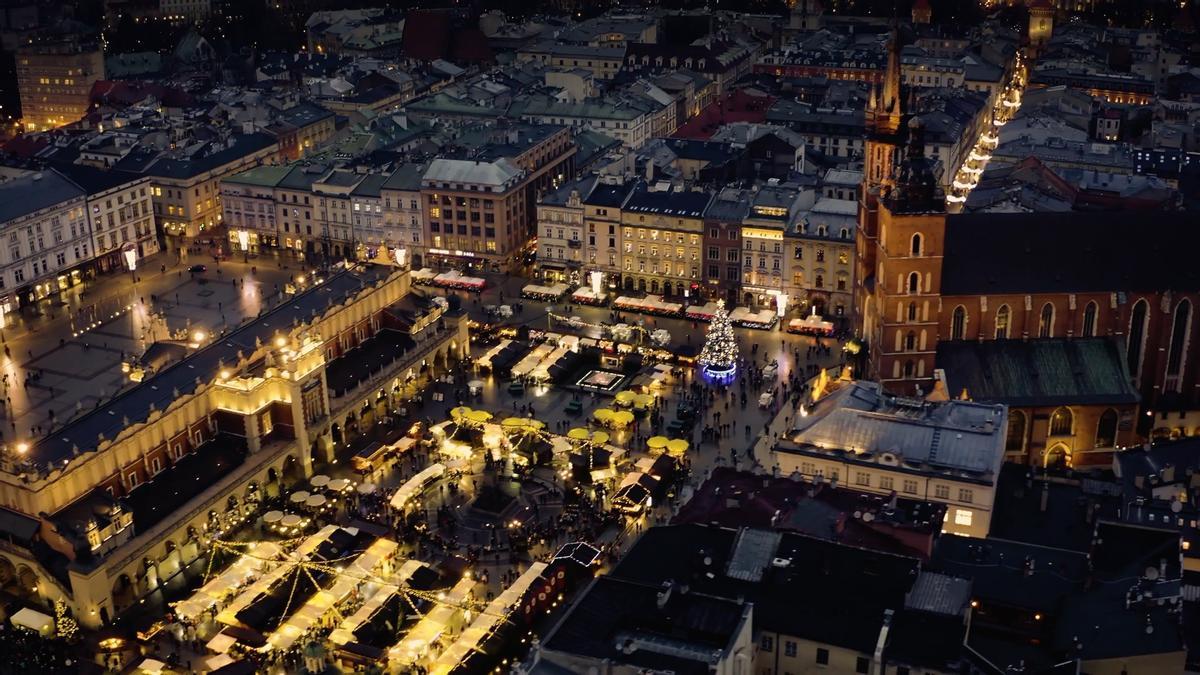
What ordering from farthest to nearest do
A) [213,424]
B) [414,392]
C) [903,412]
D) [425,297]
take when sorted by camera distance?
[425,297]
[414,392]
[213,424]
[903,412]

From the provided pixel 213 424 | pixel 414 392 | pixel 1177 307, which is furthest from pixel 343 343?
pixel 1177 307

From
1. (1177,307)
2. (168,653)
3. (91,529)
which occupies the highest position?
(1177,307)

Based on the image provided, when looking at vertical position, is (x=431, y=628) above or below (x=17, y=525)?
below

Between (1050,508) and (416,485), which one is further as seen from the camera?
(416,485)

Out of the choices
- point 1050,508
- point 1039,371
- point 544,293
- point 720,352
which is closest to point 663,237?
point 544,293

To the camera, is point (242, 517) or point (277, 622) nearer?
point (277, 622)

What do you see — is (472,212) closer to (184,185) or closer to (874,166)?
(184,185)

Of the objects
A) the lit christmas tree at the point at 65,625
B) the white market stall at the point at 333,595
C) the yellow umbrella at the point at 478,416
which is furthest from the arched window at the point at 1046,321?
the lit christmas tree at the point at 65,625

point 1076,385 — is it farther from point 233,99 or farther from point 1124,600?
point 233,99

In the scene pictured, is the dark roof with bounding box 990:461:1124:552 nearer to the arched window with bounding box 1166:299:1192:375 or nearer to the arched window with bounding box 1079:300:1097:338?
the arched window with bounding box 1079:300:1097:338
